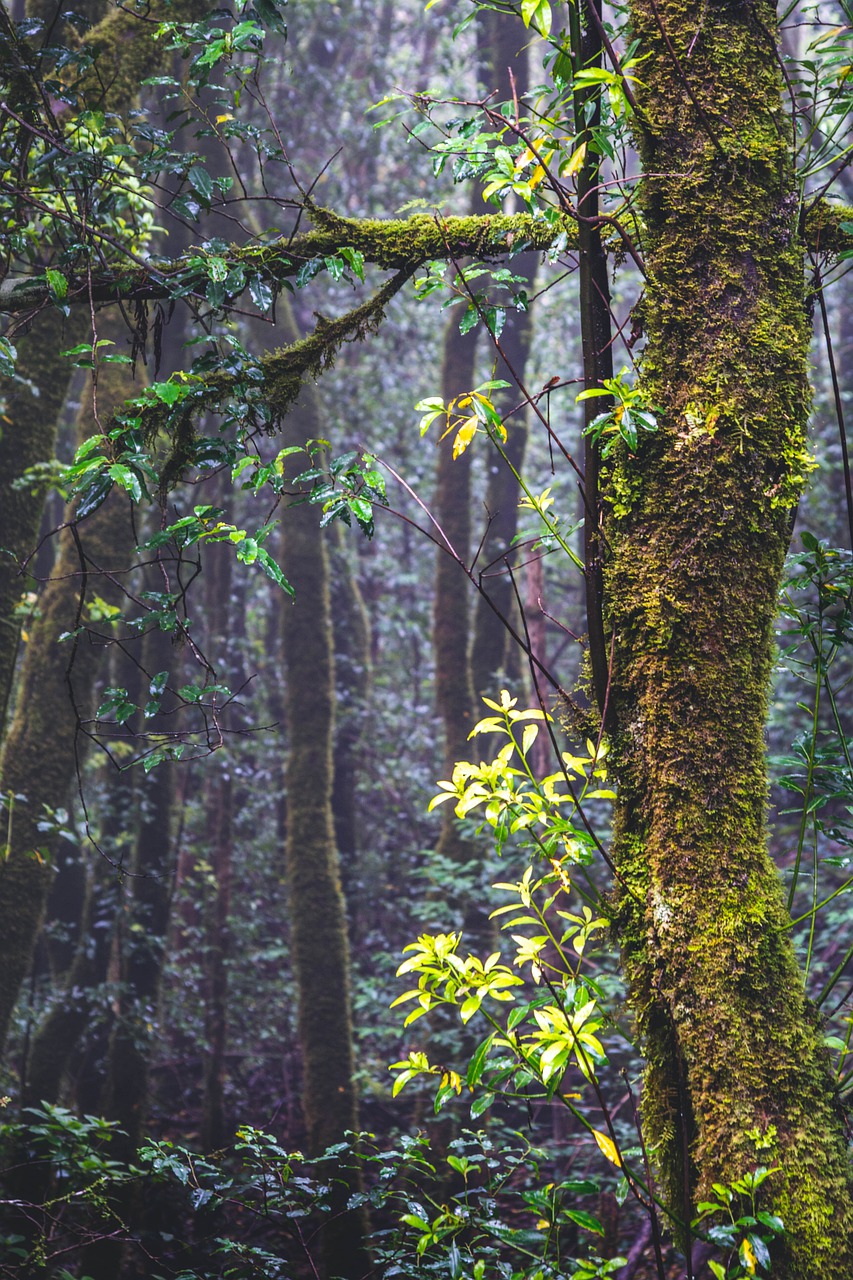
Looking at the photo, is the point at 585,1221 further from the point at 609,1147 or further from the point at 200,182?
the point at 200,182

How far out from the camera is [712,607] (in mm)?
1964

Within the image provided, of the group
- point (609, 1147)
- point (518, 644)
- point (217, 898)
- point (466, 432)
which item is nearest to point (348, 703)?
point (217, 898)

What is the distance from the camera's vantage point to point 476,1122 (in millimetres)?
7105

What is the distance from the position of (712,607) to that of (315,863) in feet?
18.0

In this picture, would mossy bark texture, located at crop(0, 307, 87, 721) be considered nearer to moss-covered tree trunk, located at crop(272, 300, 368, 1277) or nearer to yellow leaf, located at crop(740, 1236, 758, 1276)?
moss-covered tree trunk, located at crop(272, 300, 368, 1277)

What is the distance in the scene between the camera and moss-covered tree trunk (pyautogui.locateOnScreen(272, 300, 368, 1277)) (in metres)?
5.94

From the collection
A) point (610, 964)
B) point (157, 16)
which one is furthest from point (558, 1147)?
point (157, 16)

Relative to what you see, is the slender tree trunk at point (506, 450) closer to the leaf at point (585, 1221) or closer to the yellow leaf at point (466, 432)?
the yellow leaf at point (466, 432)

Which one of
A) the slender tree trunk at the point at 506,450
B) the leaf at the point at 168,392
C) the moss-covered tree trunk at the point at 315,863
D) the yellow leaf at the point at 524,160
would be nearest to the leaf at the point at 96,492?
the leaf at the point at 168,392

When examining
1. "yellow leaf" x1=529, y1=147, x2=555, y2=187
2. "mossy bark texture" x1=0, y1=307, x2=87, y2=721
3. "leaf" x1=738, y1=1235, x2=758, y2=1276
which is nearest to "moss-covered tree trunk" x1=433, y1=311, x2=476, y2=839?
"mossy bark texture" x1=0, y1=307, x2=87, y2=721

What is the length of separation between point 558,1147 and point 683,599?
6.41m

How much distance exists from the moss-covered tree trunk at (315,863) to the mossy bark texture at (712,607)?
431cm

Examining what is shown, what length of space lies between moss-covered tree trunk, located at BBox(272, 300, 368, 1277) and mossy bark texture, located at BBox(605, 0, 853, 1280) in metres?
4.31

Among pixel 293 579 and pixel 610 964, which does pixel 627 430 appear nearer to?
pixel 293 579
